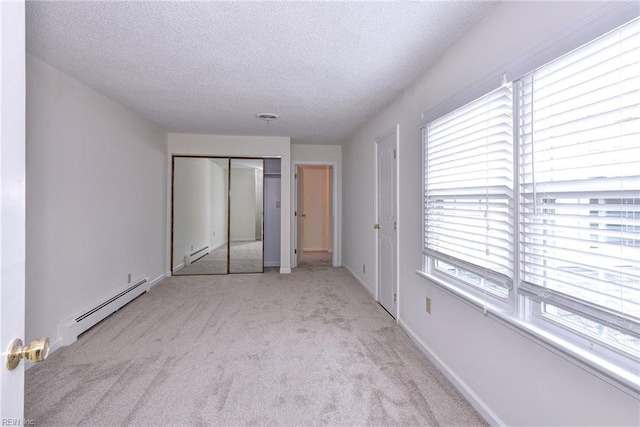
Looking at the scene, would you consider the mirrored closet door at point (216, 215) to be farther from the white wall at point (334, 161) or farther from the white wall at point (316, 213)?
the white wall at point (316, 213)

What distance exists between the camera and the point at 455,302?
2023mm

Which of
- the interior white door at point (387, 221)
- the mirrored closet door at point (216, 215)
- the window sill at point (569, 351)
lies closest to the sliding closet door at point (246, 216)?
the mirrored closet door at point (216, 215)

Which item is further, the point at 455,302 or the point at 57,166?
the point at 57,166

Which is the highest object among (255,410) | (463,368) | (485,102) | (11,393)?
(485,102)

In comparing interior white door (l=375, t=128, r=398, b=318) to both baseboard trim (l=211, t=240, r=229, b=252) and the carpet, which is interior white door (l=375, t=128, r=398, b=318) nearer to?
the carpet

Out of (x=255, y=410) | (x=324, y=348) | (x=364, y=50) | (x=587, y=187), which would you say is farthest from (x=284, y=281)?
(x=587, y=187)

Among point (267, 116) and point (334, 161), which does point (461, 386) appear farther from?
point (334, 161)

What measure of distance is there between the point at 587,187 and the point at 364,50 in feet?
5.36

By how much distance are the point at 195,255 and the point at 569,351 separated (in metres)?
5.10

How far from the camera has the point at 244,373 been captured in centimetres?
212

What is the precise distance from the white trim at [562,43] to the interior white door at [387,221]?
139 cm

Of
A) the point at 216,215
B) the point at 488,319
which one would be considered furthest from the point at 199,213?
the point at 488,319

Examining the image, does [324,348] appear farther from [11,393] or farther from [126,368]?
[11,393]

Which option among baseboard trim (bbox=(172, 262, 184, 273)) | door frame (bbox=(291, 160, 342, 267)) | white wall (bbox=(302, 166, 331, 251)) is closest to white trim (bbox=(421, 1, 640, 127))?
door frame (bbox=(291, 160, 342, 267))
